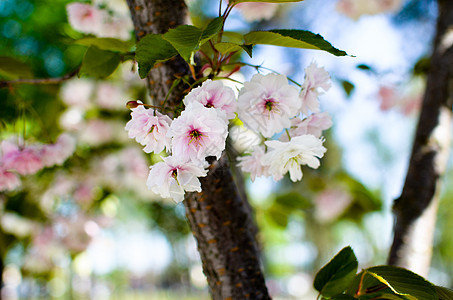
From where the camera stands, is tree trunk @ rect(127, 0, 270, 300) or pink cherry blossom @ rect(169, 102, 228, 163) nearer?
pink cherry blossom @ rect(169, 102, 228, 163)

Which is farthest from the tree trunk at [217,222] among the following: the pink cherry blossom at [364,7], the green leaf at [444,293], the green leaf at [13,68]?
the pink cherry blossom at [364,7]

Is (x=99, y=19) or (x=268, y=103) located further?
(x=99, y=19)

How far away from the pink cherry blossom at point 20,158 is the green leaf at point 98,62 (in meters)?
0.42

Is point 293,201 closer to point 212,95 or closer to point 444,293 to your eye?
point 444,293

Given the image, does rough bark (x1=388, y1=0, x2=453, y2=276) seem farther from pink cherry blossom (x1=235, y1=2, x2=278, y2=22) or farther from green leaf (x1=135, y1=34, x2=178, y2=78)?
green leaf (x1=135, y1=34, x2=178, y2=78)

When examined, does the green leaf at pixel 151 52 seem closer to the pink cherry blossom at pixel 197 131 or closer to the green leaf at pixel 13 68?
the pink cherry blossom at pixel 197 131

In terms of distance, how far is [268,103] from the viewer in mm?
400

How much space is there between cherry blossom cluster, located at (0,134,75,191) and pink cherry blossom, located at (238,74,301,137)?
689mm

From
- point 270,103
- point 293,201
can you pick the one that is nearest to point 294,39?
point 270,103

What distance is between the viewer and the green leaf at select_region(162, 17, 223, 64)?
0.35 m

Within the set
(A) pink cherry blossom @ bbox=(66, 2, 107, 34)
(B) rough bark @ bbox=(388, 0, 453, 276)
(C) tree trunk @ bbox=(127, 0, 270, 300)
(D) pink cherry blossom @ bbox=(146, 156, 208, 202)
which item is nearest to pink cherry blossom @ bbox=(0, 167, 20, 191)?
(A) pink cherry blossom @ bbox=(66, 2, 107, 34)

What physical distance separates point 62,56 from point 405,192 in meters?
2.11

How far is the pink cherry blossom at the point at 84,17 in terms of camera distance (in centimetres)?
103

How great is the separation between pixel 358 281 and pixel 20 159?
2.54 feet
